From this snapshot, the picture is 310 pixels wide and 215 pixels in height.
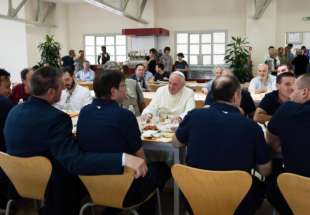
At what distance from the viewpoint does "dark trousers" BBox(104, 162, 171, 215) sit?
221 cm

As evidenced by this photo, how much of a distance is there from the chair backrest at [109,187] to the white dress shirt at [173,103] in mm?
1964

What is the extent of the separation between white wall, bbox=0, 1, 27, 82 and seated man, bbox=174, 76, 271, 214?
9.96 m

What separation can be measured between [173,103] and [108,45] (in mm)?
11050

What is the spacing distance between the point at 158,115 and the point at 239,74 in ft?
24.5

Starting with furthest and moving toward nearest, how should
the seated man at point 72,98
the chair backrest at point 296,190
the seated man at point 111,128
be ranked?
the seated man at point 72,98, the seated man at point 111,128, the chair backrest at point 296,190

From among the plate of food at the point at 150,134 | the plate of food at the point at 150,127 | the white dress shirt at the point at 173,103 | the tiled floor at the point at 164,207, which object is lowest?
the tiled floor at the point at 164,207

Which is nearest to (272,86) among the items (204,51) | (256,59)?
(256,59)

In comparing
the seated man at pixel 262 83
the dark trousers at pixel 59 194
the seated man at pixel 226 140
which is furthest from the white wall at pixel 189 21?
the seated man at pixel 226 140

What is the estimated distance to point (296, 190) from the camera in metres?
1.81

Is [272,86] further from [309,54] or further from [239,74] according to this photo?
[309,54]

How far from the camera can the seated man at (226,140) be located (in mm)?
1986

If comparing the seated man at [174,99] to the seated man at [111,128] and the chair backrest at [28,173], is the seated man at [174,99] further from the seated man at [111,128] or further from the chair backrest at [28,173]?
the chair backrest at [28,173]

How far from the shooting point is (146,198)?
233 centimetres

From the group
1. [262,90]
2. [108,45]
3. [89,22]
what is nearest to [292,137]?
[262,90]
